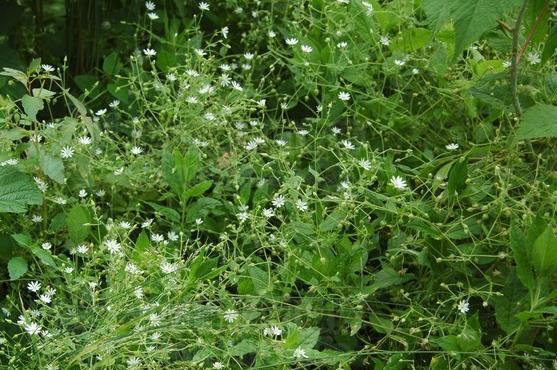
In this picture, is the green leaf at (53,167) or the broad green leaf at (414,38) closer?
the green leaf at (53,167)

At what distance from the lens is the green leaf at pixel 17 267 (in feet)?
5.86

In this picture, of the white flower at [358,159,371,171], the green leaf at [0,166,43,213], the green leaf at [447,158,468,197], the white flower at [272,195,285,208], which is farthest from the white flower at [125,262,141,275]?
the green leaf at [447,158,468,197]

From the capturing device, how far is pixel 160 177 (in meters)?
2.10

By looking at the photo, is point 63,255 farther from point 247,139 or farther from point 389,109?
point 389,109

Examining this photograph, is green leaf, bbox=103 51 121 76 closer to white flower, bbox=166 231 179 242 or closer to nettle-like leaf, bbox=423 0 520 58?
white flower, bbox=166 231 179 242

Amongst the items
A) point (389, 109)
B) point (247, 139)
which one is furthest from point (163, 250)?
point (389, 109)

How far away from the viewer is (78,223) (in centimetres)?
188

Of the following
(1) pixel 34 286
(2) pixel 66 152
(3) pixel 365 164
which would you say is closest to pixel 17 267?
(1) pixel 34 286

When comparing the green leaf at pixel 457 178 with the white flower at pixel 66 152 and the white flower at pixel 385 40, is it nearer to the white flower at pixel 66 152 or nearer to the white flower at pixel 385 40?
the white flower at pixel 385 40

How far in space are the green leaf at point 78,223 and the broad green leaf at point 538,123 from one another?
0.81m

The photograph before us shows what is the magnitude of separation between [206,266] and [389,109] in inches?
24.7

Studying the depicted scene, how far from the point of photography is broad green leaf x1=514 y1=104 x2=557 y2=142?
163cm

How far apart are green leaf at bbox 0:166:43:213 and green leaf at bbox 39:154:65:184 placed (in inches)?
2.4

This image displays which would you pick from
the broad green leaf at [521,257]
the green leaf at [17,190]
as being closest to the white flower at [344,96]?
the broad green leaf at [521,257]
